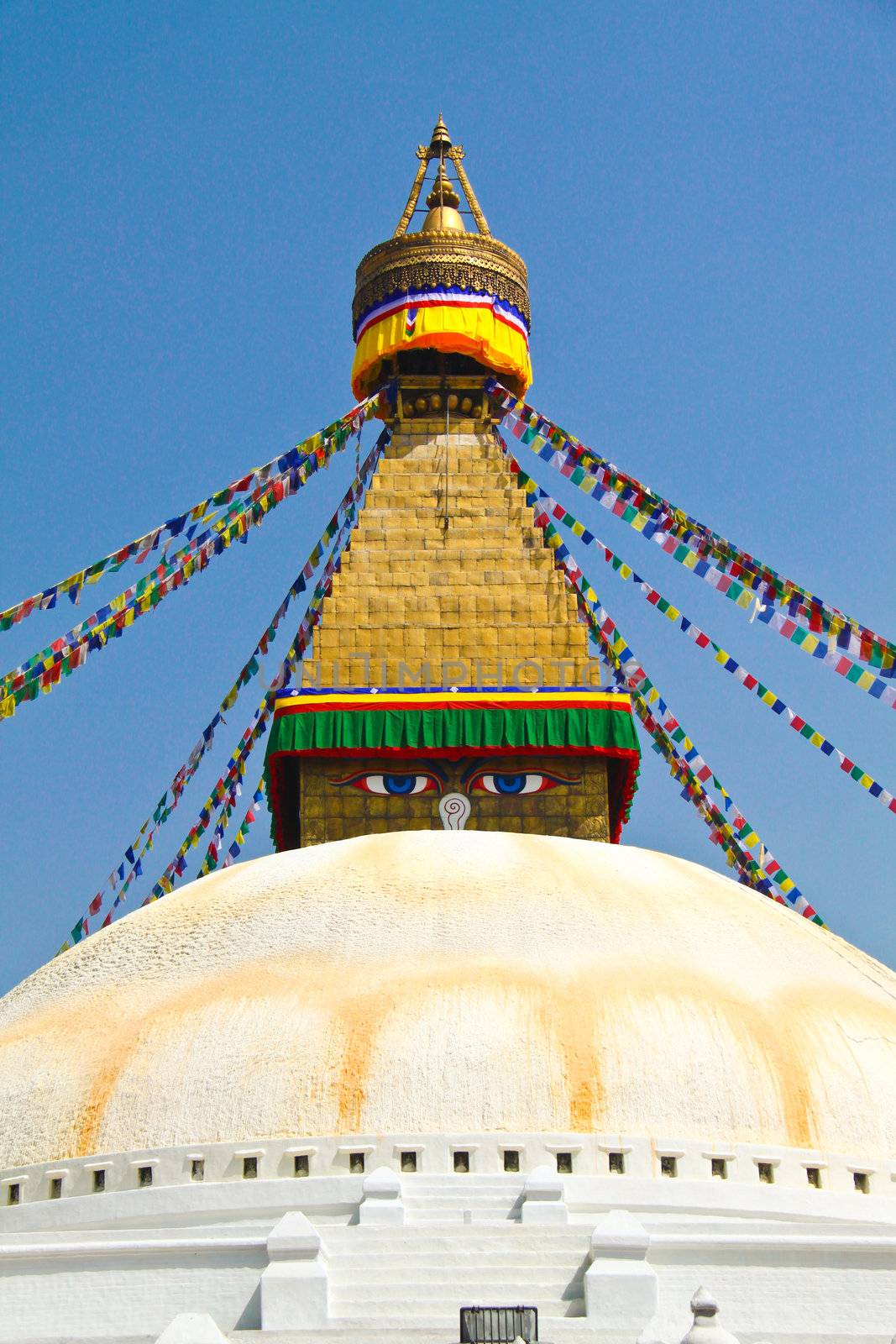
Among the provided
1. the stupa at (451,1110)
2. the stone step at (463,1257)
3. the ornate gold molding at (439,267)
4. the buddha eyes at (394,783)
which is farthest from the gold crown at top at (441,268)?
the stone step at (463,1257)

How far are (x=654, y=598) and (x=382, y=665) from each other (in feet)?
9.66

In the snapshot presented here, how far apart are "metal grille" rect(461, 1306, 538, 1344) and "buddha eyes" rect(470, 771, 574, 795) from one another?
894 centimetres

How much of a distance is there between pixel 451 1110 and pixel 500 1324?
4.75ft

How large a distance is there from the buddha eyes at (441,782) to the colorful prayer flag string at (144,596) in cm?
242

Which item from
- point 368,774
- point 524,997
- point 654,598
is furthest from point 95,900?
point 524,997

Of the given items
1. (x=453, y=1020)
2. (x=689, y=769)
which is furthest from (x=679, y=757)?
(x=453, y=1020)

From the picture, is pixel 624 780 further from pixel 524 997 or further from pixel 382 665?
pixel 524 997

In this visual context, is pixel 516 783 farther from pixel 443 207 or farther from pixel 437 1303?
pixel 437 1303

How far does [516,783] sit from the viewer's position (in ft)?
51.1

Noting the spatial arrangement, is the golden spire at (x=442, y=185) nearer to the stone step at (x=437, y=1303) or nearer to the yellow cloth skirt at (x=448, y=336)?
the yellow cloth skirt at (x=448, y=336)

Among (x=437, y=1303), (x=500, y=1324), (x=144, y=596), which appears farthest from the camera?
(x=144, y=596)

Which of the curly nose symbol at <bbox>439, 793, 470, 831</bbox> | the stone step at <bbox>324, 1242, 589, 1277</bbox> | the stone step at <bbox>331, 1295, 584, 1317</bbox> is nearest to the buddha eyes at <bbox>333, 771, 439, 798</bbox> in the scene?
the curly nose symbol at <bbox>439, 793, 470, 831</bbox>

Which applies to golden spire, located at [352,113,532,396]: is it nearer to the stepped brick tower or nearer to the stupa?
the stepped brick tower

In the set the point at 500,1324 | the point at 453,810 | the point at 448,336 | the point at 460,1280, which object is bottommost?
the point at 500,1324
